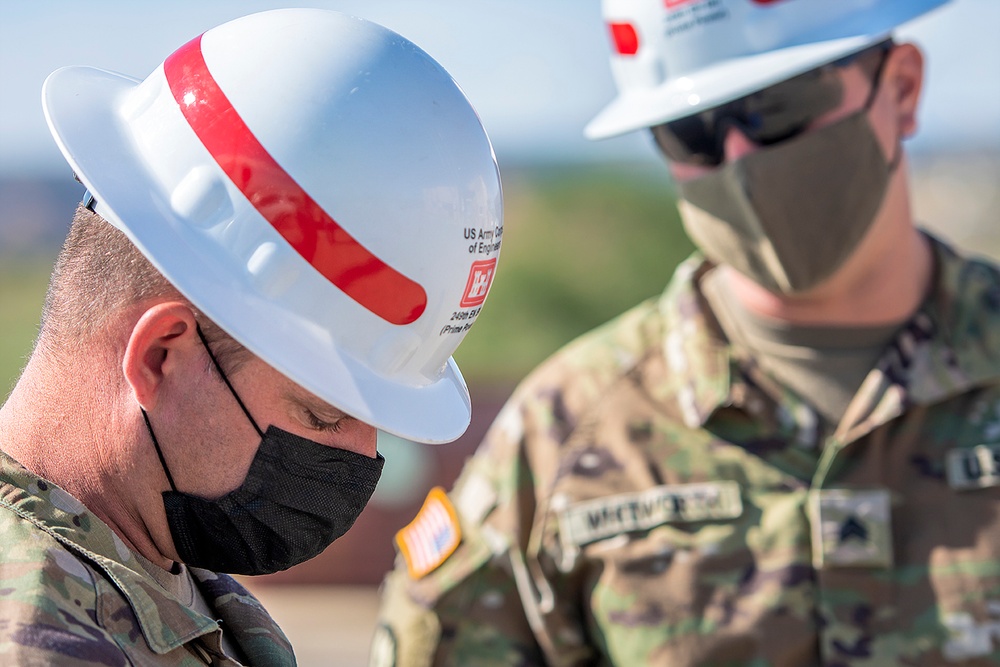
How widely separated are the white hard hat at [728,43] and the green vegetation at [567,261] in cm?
1269

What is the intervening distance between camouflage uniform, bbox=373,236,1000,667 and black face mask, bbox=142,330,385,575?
141 centimetres

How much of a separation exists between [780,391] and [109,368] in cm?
214

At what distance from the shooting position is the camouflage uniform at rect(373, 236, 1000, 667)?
3094 mm

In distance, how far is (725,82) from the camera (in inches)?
134

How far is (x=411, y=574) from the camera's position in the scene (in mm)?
3469

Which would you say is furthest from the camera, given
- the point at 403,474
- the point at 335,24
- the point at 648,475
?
the point at 403,474

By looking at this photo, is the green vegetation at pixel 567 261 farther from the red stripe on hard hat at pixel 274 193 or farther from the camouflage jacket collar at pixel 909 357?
the red stripe on hard hat at pixel 274 193

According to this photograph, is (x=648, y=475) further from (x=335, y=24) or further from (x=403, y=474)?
(x=403, y=474)

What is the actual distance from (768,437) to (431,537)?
1.03 m

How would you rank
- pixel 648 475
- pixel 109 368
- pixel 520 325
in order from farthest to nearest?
1. pixel 520 325
2. pixel 648 475
3. pixel 109 368

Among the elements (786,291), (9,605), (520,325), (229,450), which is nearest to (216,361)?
(229,450)

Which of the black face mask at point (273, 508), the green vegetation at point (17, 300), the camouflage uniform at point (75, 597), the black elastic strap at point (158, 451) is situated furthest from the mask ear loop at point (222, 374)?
the green vegetation at point (17, 300)

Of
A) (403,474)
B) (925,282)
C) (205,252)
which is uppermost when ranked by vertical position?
(205,252)

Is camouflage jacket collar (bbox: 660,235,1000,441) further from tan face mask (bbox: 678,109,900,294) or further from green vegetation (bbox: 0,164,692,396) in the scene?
green vegetation (bbox: 0,164,692,396)
